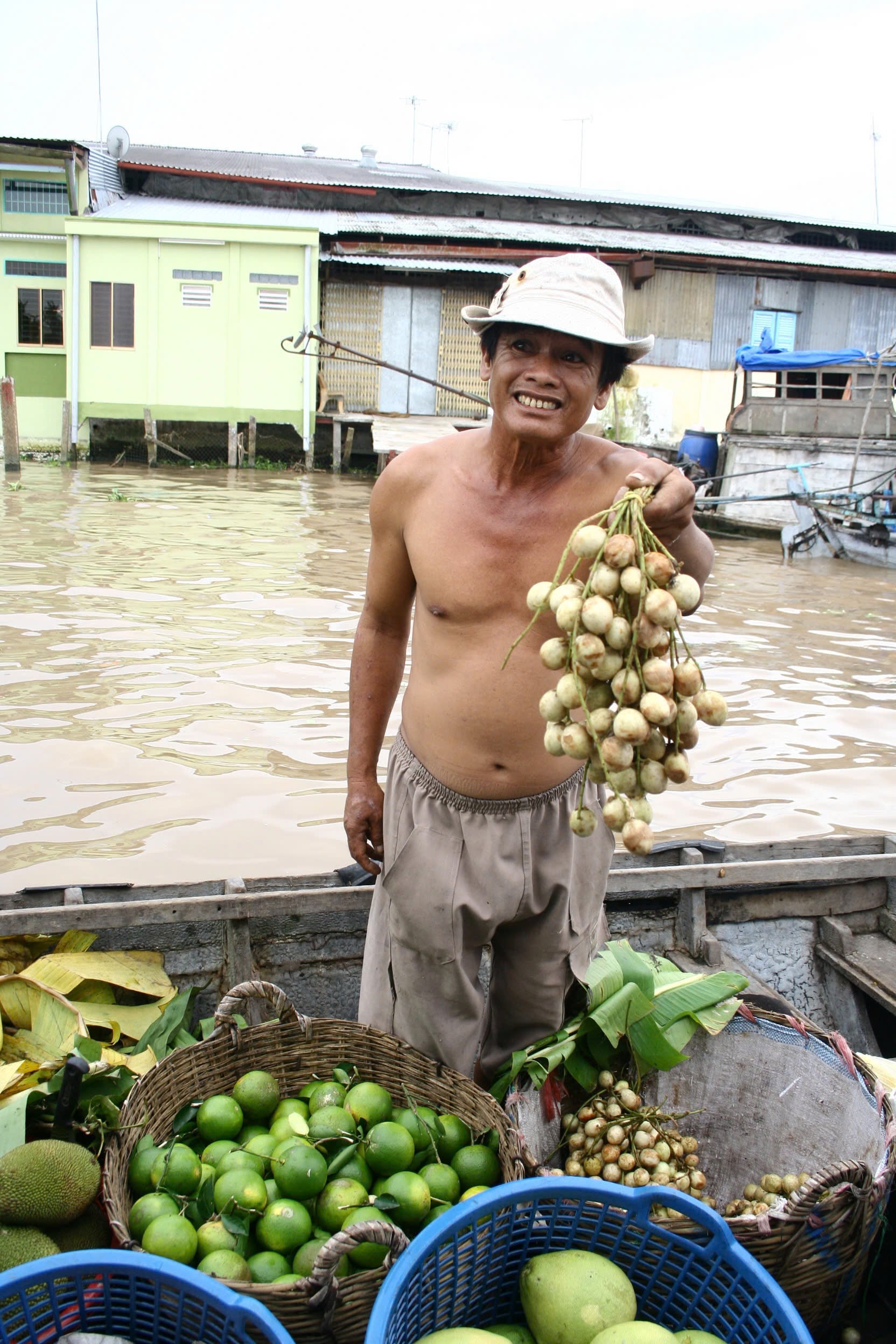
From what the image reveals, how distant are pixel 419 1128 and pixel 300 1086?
35 centimetres

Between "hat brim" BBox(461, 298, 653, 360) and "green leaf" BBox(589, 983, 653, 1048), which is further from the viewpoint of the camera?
"green leaf" BBox(589, 983, 653, 1048)

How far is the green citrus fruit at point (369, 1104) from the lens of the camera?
199cm

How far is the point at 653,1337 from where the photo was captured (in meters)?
1.36

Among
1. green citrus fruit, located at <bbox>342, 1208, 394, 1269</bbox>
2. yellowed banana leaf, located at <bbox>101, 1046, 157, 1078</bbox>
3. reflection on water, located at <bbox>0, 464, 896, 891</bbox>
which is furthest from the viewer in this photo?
reflection on water, located at <bbox>0, 464, 896, 891</bbox>

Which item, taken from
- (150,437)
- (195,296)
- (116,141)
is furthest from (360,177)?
(150,437)

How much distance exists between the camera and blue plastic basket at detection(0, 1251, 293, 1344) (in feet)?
4.31

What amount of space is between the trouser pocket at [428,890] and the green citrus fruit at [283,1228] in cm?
59

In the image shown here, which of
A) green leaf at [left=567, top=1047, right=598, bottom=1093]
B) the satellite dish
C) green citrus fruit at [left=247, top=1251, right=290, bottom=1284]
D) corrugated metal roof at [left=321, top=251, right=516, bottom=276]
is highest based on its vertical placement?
the satellite dish

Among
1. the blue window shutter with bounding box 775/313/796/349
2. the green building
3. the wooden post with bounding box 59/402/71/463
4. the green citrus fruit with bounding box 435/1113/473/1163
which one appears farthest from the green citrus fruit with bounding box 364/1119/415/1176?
the blue window shutter with bounding box 775/313/796/349

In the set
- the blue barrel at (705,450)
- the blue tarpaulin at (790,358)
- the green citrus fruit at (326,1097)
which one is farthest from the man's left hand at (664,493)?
the blue barrel at (705,450)

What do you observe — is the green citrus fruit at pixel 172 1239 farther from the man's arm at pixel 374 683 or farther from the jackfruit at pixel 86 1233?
the man's arm at pixel 374 683

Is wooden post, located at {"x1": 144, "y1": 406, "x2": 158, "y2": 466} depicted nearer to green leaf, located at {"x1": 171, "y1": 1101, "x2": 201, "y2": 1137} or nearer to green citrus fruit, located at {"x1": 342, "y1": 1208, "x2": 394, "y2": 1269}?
green leaf, located at {"x1": 171, "y1": 1101, "x2": 201, "y2": 1137}

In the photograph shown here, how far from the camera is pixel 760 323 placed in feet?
70.4

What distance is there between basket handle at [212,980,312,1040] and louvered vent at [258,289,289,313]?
1880 cm
